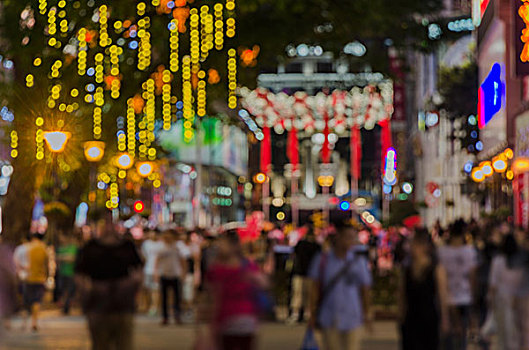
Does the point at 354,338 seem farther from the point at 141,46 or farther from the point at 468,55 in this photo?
the point at 468,55

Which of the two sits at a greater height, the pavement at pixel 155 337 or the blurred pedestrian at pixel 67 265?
the blurred pedestrian at pixel 67 265

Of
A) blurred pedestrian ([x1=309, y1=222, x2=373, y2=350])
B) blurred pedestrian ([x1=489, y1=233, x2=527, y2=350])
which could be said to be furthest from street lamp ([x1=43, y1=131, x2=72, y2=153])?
blurred pedestrian ([x1=309, y1=222, x2=373, y2=350])

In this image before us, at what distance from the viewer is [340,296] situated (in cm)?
1233

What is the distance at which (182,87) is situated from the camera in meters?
31.4

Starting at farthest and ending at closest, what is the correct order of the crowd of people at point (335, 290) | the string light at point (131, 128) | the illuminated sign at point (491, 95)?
the illuminated sign at point (491, 95)
the string light at point (131, 128)
the crowd of people at point (335, 290)

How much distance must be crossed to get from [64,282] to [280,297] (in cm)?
473

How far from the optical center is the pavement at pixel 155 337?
19.6 meters

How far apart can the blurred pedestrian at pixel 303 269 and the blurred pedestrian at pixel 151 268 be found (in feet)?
8.84

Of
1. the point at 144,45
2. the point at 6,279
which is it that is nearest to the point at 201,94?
the point at 144,45

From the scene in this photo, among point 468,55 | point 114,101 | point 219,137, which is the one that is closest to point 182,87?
point 114,101

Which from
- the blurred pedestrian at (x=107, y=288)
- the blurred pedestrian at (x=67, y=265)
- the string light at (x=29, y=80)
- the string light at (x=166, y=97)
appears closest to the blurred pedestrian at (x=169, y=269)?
the blurred pedestrian at (x=67, y=265)

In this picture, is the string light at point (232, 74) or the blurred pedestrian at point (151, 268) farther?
the string light at point (232, 74)

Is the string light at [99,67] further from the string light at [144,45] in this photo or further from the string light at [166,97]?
the string light at [166,97]

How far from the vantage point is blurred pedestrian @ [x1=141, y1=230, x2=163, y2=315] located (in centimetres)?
2578
